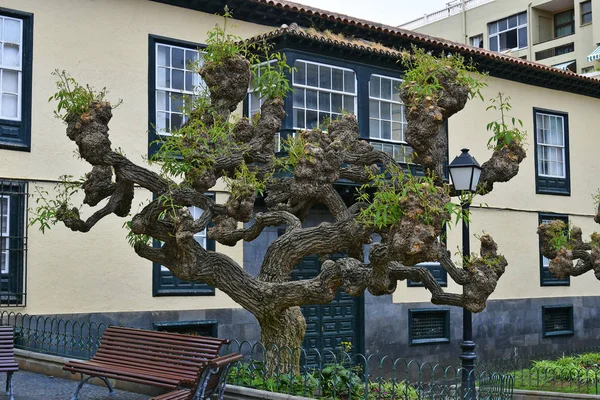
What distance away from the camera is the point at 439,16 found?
4156 cm

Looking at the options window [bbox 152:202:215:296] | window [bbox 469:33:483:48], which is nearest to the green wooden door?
window [bbox 152:202:215:296]

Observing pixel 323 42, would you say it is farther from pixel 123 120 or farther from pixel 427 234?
pixel 427 234

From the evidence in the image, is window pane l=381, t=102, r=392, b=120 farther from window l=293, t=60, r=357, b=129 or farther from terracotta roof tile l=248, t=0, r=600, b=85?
terracotta roof tile l=248, t=0, r=600, b=85

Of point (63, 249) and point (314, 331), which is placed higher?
point (63, 249)

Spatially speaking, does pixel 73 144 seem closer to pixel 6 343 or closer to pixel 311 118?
pixel 311 118

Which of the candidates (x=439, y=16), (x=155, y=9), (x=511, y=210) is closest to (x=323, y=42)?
(x=155, y=9)

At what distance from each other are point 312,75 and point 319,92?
1.23 feet

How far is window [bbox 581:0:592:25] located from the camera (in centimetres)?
3641

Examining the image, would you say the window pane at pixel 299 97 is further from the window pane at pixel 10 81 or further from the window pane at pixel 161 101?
the window pane at pixel 10 81

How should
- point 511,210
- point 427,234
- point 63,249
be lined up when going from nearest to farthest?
1. point 427,234
2. point 63,249
3. point 511,210

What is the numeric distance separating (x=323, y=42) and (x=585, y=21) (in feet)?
79.1

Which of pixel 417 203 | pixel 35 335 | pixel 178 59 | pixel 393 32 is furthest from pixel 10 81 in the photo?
pixel 417 203

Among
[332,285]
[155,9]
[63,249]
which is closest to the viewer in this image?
[332,285]

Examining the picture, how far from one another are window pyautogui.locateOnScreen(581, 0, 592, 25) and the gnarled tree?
28438 mm
